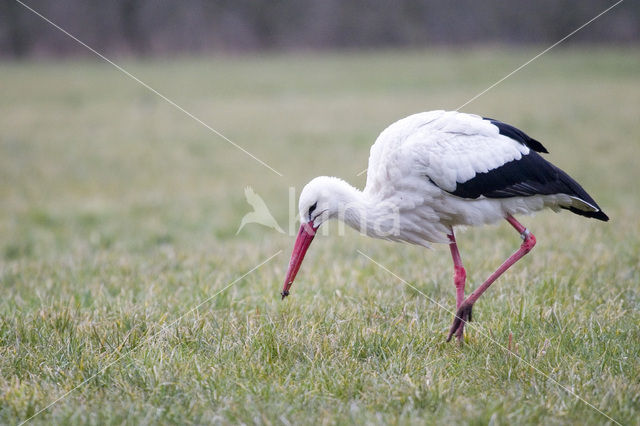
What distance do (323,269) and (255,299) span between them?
1.04 m

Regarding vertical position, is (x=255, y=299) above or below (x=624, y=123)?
below

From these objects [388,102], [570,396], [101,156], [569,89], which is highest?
[569,89]

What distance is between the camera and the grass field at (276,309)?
296cm

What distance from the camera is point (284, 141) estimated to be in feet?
48.3

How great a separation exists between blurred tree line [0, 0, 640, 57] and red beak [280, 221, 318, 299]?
34.4 meters

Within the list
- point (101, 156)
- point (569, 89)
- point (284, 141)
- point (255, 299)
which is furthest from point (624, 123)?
point (255, 299)

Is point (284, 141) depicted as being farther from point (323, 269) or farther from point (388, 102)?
Answer: point (323, 269)

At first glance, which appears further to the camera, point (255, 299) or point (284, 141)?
point (284, 141)

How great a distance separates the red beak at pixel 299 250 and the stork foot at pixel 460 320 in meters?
1.02

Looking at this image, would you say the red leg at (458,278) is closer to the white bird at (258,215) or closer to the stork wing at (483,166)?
the stork wing at (483,166)

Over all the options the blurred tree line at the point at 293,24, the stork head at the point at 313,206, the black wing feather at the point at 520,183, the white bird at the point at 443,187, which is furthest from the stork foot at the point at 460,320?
the blurred tree line at the point at 293,24

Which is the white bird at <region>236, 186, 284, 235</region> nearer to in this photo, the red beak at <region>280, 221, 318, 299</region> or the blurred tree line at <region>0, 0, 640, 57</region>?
the red beak at <region>280, 221, 318, 299</region>

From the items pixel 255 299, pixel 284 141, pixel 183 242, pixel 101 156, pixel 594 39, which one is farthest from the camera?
pixel 594 39

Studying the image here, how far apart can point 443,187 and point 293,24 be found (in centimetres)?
3681
